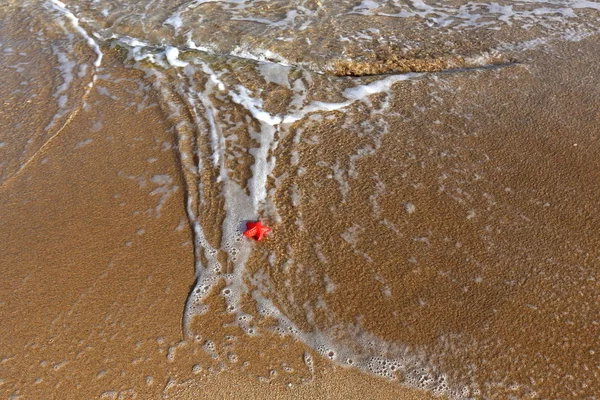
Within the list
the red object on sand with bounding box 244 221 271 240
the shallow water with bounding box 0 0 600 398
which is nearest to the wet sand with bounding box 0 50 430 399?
the shallow water with bounding box 0 0 600 398

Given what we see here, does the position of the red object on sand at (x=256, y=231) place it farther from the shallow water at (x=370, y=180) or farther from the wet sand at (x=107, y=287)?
the wet sand at (x=107, y=287)

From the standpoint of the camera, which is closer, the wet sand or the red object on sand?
the wet sand

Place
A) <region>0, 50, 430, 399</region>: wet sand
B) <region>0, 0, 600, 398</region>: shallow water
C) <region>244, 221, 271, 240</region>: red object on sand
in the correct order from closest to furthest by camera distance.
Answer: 1. <region>0, 50, 430, 399</region>: wet sand
2. <region>0, 0, 600, 398</region>: shallow water
3. <region>244, 221, 271, 240</region>: red object on sand

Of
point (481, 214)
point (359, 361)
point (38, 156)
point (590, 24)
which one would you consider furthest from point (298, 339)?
point (590, 24)

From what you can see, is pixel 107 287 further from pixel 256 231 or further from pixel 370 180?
pixel 370 180

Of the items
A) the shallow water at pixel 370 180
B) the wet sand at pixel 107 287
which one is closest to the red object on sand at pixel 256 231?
the shallow water at pixel 370 180

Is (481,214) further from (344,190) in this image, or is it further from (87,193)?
(87,193)

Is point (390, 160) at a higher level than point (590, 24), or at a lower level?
lower

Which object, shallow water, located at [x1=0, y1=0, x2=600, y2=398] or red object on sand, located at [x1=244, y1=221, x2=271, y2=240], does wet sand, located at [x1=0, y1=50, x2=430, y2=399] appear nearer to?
shallow water, located at [x1=0, y1=0, x2=600, y2=398]
